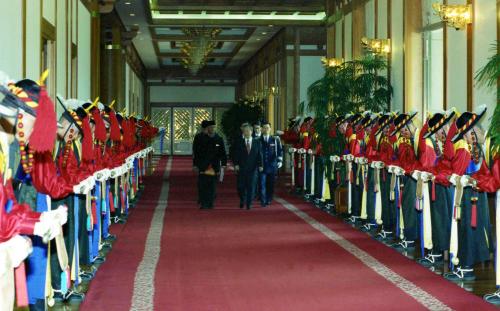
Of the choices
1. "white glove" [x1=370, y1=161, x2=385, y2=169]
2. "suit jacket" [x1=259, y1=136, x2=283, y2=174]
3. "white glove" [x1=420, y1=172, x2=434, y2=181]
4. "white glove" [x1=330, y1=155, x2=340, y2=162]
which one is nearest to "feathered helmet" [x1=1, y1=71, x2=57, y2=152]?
"white glove" [x1=420, y1=172, x2=434, y2=181]

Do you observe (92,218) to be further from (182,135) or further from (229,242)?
(182,135)

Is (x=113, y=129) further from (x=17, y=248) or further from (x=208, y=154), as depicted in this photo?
(x=17, y=248)

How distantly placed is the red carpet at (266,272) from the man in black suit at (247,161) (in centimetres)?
227

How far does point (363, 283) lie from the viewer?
732 centimetres

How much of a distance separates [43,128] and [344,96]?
387 inches

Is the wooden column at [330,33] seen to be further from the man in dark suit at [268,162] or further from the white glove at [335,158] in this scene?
the white glove at [335,158]

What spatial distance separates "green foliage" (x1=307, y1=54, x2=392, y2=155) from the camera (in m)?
13.8

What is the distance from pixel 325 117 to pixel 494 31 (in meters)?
4.40

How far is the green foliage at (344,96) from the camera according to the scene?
541 inches

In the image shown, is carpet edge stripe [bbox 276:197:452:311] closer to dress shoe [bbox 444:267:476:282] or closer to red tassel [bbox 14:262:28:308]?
dress shoe [bbox 444:267:476:282]

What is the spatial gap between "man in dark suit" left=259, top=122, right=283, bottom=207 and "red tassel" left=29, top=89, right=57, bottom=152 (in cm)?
1075

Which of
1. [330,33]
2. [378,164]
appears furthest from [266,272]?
[330,33]

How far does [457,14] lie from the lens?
10.6m

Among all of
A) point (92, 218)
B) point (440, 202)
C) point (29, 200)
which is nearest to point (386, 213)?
point (440, 202)
